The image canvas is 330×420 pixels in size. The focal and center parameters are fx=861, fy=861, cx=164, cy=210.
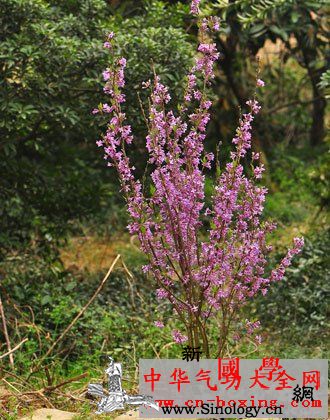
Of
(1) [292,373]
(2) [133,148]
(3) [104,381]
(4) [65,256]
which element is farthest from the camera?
(4) [65,256]

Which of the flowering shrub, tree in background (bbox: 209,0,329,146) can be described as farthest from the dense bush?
the flowering shrub

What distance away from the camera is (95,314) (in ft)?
21.5

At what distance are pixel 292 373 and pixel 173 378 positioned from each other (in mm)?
666

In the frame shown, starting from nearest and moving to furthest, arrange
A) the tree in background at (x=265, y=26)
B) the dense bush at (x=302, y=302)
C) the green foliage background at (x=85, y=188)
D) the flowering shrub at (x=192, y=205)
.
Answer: the flowering shrub at (x=192, y=205)
the green foliage background at (x=85, y=188)
the dense bush at (x=302, y=302)
the tree in background at (x=265, y=26)

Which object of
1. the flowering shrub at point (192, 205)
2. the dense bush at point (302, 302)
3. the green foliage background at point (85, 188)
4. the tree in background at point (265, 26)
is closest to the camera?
the flowering shrub at point (192, 205)

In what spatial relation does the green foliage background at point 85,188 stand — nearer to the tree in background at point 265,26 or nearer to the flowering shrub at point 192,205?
the tree in background at point 265,26

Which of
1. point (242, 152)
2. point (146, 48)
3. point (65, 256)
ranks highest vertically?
point (146, 48)

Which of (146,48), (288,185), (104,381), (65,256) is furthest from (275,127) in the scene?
(104,381)

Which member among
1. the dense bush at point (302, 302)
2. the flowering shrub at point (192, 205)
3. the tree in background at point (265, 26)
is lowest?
the dense bush at point (302, 302)

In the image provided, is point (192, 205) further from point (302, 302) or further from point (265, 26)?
point (265, 26)

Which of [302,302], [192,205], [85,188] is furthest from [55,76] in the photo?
[302,302]

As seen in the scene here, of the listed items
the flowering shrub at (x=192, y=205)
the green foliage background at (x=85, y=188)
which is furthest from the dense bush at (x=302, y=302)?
the flowering shrub at (x=192, y=205)

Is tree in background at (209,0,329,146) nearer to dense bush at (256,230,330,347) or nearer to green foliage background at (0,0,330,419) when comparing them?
green foliage background at (0,0,330,419)

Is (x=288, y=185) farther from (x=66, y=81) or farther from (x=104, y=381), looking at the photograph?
(x=104, y=381)
